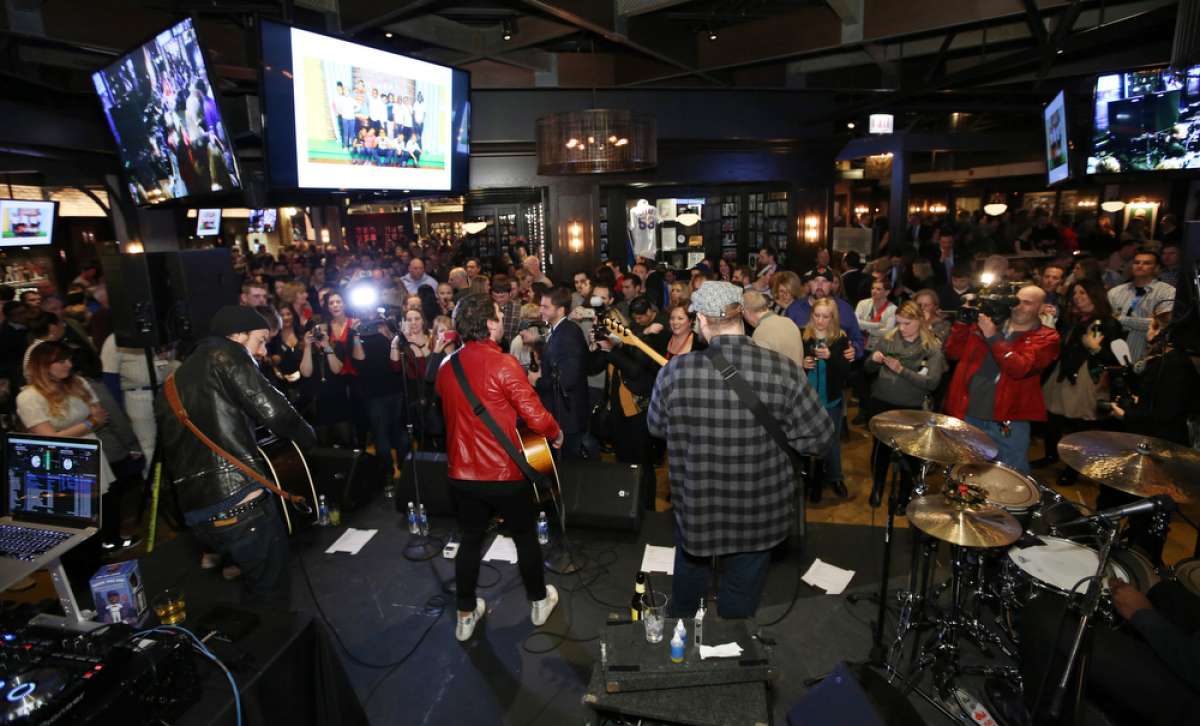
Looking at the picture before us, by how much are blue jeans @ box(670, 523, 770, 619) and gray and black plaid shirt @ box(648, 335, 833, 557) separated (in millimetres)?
111

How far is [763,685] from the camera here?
2.17 m

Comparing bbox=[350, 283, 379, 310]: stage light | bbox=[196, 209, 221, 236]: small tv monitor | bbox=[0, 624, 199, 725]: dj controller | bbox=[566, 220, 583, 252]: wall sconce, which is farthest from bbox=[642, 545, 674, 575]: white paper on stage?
bbox=[196, 209, 221, 236]: small tv monitor

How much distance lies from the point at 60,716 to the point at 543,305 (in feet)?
11.7

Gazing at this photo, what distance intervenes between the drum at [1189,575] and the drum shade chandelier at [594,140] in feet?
20.3

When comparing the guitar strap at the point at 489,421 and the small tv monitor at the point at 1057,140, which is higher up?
the small tv monitor at the point at 1057,140

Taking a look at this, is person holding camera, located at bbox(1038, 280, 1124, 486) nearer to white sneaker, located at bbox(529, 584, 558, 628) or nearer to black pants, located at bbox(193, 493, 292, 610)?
white sneaker, located at bbox(529, 584, 558, 628)

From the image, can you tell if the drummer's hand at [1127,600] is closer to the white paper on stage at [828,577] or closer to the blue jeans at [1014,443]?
the white paper on stage at [828,577]

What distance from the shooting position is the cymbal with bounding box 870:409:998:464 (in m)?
2.75

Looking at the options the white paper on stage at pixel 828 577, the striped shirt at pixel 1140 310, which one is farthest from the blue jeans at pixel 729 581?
the striped shirt at pixel 1140 310

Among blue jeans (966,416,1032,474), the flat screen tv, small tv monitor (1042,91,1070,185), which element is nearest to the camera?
blue jeans (966,416,1032,474)

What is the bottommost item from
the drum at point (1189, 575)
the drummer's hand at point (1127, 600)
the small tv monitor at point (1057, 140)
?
the drummer's hand at point (1127, 600)

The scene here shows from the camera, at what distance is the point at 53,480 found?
2820 mm

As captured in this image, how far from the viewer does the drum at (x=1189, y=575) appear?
7.32ft

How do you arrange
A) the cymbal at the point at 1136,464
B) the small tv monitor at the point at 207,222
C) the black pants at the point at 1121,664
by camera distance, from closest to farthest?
1. the black pants at the point at 1121,664
2. the cymbal at the point at 1136,464
3. the small tv monitor at the point at 207,222
